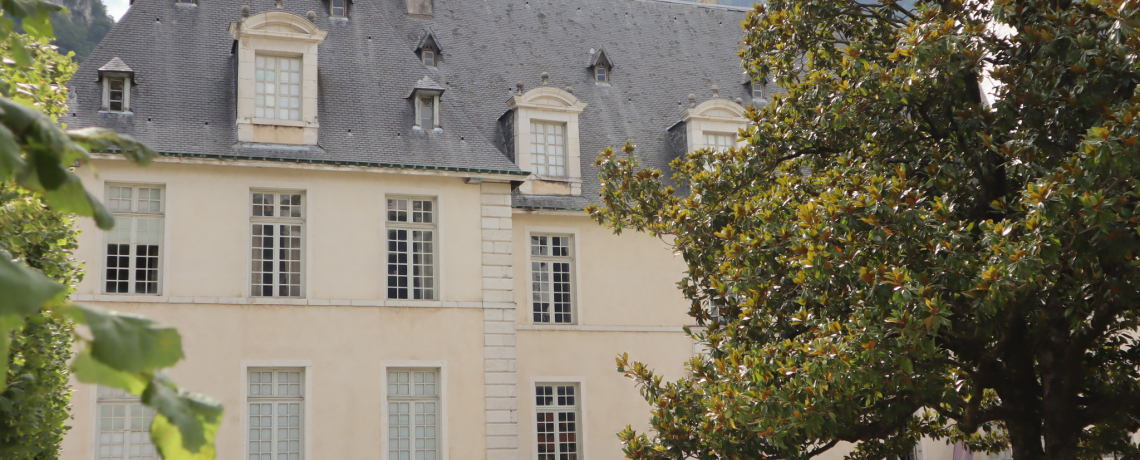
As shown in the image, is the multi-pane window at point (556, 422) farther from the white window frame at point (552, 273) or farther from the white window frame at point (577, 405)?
the white window frame at point (552, 273)

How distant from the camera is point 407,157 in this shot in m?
18.5

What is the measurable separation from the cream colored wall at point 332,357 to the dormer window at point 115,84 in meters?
3.43

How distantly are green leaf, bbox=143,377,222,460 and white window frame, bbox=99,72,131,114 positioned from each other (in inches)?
690

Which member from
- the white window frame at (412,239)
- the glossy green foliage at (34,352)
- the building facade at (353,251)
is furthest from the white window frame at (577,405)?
the glossy green foliage at (34,352)

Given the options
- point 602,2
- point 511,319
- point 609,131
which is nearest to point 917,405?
point 511,319

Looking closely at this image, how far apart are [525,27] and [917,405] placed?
703 inches

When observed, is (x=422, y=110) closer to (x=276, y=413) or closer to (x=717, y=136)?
(x=276, y=413)

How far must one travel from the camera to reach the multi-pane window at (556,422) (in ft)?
65.4

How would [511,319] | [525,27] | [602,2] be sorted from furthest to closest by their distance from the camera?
[602,2], [525,27], [511,319]

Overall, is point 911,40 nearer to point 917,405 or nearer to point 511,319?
point 917,405

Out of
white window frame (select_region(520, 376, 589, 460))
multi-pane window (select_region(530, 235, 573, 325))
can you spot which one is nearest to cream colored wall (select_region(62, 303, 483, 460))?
white window frame (select_region(520, 376, 589, 460))

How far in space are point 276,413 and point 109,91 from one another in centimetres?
601

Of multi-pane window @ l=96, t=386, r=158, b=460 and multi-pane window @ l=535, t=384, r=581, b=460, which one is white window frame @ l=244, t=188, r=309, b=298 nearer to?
multi-pane window @ l=96, t=386, r=158, b=460

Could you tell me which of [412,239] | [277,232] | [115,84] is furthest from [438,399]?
[115,84]
